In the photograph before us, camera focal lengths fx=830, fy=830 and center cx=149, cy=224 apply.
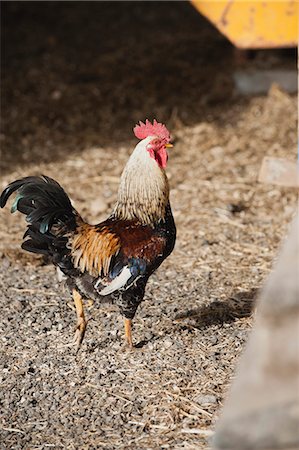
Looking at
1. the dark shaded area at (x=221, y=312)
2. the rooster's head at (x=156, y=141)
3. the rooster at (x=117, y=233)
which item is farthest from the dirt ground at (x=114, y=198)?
the rooster's head at (x=156, y=141)

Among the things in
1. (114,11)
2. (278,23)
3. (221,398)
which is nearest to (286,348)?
(221,398)

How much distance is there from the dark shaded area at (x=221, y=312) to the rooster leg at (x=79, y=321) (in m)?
0.54

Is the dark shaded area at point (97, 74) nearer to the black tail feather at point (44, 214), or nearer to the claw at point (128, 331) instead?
the black tail feather at point (44, 214)

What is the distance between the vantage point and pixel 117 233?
4.04 m

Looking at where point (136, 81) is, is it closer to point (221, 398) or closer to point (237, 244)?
point (237, 244)

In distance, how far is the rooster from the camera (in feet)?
13.0

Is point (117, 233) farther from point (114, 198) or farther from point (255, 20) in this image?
point (255, 20)

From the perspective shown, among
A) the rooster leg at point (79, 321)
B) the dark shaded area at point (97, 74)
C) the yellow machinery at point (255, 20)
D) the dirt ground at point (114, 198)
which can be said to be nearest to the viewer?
the dirt ground at point (114, 198)

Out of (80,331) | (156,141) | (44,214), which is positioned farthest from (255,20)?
(80,331)

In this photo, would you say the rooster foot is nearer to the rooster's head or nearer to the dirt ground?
the dirt ground

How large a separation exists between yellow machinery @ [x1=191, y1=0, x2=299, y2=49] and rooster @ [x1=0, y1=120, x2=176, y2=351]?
9.20ft

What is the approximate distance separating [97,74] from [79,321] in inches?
206

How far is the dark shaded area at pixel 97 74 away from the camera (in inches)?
312

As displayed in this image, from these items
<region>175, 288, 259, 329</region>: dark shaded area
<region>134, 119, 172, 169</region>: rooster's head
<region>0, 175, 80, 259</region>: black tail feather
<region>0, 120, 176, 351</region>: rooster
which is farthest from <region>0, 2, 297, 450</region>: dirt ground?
<region>134, 119, 172, 169</region>: rooster's head
